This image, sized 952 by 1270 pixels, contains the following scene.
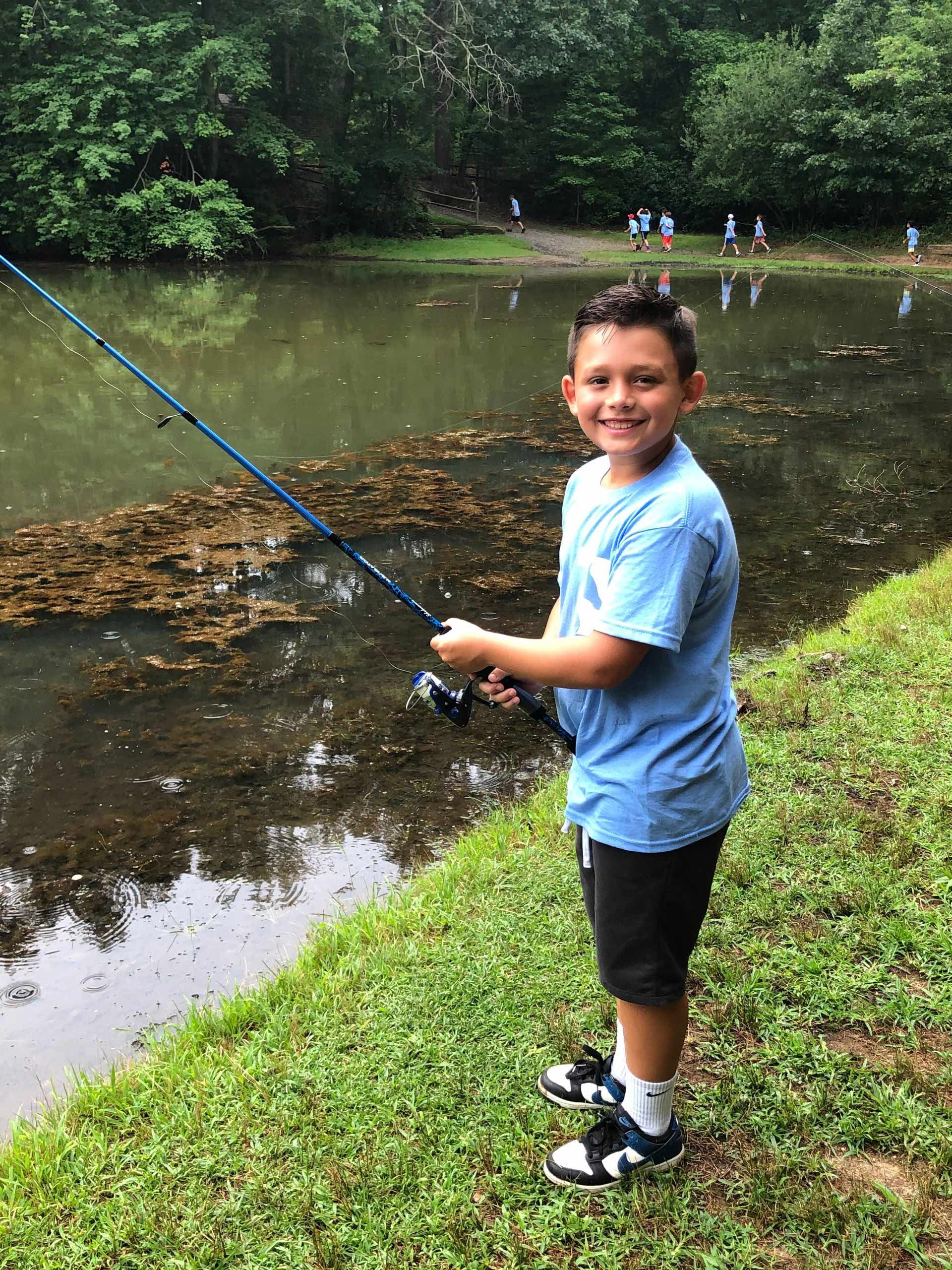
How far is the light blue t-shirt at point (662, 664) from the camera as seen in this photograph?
1629 millimetres

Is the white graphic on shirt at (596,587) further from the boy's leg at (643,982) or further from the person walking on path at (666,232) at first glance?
the person walking on path at (666,232)

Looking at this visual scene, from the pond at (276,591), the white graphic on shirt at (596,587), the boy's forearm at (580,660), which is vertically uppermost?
the white graphic on shirt at (596,587)

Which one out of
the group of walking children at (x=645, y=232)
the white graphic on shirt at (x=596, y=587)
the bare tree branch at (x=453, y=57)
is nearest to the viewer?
the white graphic on shirt at (x=596, y=587)

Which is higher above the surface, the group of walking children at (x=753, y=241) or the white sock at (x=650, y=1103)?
the group of walking children at (x=753, y=241)

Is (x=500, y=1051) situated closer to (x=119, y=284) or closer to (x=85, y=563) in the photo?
(x=85, y=563)

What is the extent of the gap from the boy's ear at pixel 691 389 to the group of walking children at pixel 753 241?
3151cm

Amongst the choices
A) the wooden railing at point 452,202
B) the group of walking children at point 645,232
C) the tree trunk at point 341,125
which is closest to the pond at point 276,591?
the group of walking children at point 645,232

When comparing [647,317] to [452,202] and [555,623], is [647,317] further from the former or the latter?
[452,202]

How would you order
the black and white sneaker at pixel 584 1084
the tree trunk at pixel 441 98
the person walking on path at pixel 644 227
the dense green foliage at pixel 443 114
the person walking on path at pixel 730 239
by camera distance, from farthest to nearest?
the person walking on path at pixel 644 227, the person walking on path at pixel 730 239, the tree trunk at pixel 441 98, the dense green foliage at pixel 443 114, the black and white sneaker at pixel 584 1084

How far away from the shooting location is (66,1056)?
293cm

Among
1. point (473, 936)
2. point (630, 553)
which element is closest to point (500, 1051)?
point (473, 936)

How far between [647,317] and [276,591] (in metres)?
4.98

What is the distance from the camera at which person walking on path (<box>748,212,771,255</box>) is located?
30.7 metres

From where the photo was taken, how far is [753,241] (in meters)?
32.7
